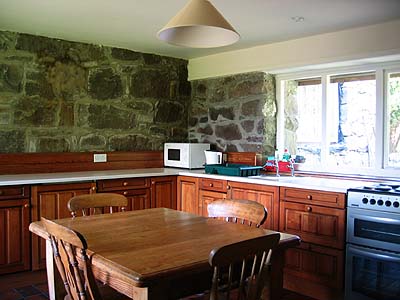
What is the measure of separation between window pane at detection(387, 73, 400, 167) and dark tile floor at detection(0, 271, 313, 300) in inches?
59.4

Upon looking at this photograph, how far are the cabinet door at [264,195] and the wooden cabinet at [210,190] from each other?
134 millimetres

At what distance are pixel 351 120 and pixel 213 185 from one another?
59.3 inches

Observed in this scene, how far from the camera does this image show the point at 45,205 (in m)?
3.72

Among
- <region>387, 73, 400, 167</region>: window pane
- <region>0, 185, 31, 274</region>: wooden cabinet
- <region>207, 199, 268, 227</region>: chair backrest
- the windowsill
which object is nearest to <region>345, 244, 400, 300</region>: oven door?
the windowsill

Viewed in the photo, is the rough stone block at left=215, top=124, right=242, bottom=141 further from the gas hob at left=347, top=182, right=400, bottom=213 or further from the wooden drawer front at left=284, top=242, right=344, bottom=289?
the gas hob at left=347, top=182, right=400, bottom=213

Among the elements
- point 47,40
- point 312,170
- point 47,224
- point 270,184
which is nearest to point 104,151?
point 47,40

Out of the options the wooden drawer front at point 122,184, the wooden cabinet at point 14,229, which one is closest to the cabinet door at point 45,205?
the wooden cabinet at point 14,229

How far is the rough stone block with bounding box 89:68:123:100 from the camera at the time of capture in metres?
4.61

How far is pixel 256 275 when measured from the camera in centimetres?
174

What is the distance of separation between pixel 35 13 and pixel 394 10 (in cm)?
286

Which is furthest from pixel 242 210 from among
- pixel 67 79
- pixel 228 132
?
pixel 67 79

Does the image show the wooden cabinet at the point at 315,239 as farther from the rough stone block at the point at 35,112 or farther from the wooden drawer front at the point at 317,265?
the rough stone block at the point at 35,112

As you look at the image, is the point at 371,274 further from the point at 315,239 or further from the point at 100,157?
the point at 100,157

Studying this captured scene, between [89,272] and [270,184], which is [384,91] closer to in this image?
[270,184]
